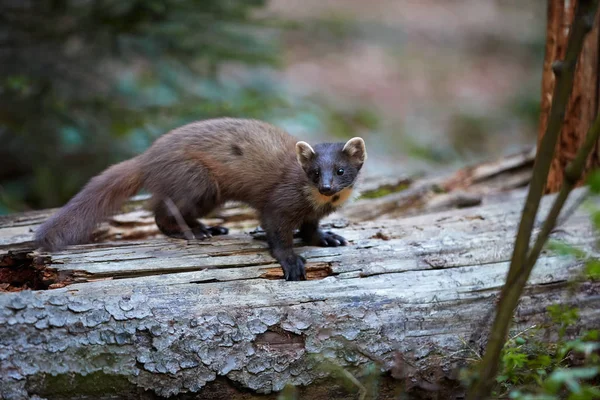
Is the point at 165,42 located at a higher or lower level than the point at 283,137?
higher

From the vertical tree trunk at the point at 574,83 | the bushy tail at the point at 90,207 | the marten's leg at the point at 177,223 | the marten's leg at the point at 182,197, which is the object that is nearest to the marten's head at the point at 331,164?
the marten's leg at the point at 182,197

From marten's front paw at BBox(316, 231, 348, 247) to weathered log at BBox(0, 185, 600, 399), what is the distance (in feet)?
0.34

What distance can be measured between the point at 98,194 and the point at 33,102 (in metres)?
2.96

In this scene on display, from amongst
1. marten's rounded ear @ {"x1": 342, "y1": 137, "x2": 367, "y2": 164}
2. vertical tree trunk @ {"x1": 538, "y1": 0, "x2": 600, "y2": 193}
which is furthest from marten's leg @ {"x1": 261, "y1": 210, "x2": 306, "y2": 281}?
vertical tree trunk @ {"x1": 538, "y1": 0, "x2": 600, "y2": 193}

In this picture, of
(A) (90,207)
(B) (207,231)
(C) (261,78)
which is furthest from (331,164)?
(C) (261,78)

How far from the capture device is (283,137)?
6375 millimetres

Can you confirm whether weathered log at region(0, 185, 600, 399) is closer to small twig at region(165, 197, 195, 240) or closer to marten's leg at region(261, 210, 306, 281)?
marten's leg at region(261, 210, 306, 281)

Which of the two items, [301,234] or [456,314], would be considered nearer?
[456,314]

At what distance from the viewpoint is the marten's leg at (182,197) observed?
5902 mm

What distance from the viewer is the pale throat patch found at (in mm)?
5766

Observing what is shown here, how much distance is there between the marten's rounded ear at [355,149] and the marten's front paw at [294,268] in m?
1.13

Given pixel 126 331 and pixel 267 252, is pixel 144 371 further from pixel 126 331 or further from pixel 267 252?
pixel 267 252

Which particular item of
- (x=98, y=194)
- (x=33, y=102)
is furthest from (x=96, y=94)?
(x=98, y=194)

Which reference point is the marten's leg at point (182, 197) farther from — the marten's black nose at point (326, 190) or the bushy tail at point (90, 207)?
the marten's black nose at point (326, 190)
